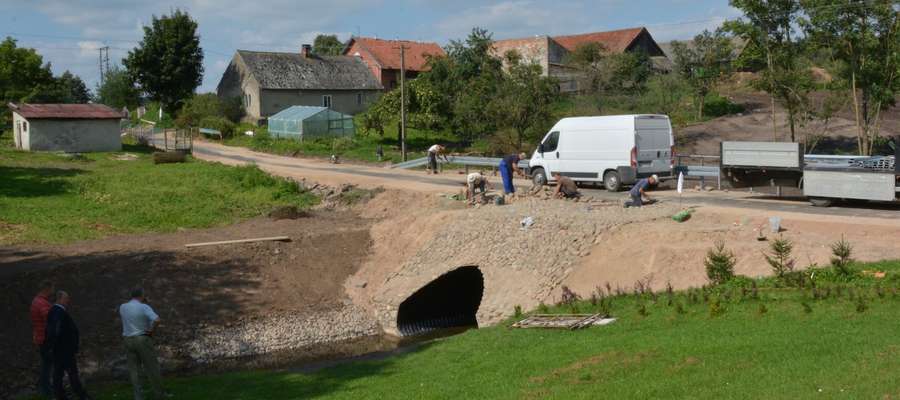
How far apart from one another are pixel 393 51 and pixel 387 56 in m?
1.56

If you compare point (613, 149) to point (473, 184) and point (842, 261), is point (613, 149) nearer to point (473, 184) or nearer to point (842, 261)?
point (473, 184)

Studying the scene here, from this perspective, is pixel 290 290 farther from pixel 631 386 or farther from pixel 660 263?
pixel 631 386

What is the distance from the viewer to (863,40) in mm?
37094

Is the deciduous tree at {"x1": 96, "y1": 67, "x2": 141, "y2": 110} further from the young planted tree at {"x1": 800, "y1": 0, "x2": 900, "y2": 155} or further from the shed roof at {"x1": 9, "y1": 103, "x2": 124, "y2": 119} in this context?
the young planted tree at {"x1": 800, "y1": 0, "x2": 900, "y2": 155}

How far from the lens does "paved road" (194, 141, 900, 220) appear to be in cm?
2334

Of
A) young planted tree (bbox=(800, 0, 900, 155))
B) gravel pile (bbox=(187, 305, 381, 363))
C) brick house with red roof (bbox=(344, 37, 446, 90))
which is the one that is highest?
brick house with red roof (bbox=(344, 37, 446, 90))

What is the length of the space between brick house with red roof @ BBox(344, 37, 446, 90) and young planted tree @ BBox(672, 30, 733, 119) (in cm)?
2399

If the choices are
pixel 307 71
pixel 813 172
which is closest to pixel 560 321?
pixel 813 172

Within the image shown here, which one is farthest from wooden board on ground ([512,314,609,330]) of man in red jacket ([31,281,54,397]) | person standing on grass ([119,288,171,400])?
man in red jacket ([31,281,54,397])

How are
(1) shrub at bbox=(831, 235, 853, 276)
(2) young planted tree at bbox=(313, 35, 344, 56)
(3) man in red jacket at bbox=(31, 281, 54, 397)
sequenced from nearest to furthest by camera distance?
(3) man in red jacket at bbox=(31, 281, 54, 397) < (1) shrub at bbox=(831, 235, 853, 276) < (2) young planted tree at bbox=(313, 35, 344, 56)

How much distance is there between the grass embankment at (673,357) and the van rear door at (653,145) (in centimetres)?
1213

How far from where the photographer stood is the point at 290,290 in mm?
23938

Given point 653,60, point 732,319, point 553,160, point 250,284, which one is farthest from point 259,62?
point 732,319

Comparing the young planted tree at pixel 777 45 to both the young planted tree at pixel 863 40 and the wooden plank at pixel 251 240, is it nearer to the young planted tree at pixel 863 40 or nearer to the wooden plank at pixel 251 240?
the young planted tree at pixel 863 40
